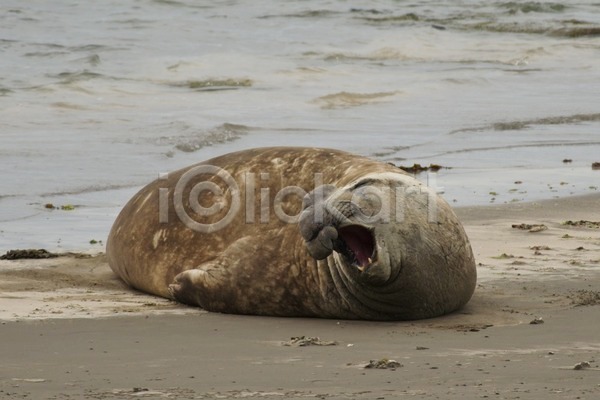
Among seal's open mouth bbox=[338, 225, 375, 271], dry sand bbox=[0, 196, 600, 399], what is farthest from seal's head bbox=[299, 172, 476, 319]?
dry sand bbox=[0, 196, 600, 399]

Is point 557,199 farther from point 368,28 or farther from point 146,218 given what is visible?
point 368,28

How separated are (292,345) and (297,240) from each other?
91 centimetres

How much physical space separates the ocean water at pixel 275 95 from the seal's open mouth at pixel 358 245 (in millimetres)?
2592

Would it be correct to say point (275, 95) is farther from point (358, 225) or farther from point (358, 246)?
point (358, 225)

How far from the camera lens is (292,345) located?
478cm

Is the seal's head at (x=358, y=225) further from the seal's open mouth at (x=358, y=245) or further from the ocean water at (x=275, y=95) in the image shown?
the ocean water at (x=275, y=95)

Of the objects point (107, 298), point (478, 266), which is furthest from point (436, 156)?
point (107, 298)

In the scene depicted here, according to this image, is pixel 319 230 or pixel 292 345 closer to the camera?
pixel 292 345

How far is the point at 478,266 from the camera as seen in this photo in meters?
6.57

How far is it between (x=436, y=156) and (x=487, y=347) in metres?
6.59

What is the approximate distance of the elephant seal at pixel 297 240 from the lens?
5.10 metres

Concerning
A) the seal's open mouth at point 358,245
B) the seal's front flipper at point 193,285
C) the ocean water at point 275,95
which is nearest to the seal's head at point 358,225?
the seal's open mouth at point 358,245

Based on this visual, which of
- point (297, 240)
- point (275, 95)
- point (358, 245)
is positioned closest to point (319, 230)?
point (358, 245)

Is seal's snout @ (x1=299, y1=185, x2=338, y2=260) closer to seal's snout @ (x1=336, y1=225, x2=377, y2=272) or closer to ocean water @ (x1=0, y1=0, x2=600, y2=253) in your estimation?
seal's snout @ (x1=336, y1=225, x2=377, y2=272)
